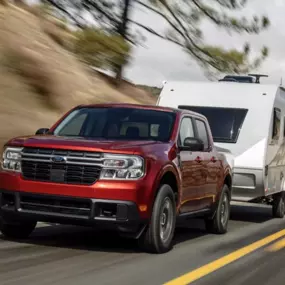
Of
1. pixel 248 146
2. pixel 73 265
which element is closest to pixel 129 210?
pixel 73 265

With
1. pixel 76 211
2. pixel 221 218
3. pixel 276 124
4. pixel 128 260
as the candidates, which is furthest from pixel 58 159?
pixel 276 124

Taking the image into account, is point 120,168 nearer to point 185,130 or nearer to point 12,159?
point 12,159

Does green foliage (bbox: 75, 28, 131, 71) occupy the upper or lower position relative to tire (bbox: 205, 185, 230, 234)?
upper

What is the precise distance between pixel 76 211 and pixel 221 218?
400 centimetres

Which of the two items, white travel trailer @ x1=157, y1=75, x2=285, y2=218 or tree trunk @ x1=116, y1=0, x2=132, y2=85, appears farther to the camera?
tree trunk @ x1=116, y1=0, x2=132, y2=85

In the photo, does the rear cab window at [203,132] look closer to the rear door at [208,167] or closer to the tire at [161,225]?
the rear door at [208,167]

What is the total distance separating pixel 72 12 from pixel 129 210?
1959 cm

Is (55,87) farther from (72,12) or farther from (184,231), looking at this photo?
(184,231)

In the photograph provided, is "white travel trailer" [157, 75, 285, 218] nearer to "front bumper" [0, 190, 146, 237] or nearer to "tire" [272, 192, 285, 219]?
"tire" [272, 192, 285, 219]

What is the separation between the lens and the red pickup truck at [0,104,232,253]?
8719 millimetres

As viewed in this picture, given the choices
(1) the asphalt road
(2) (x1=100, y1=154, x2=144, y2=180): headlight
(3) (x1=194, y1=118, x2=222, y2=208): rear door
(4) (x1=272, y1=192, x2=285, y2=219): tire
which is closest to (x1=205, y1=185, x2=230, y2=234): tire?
(1) the asphalt road

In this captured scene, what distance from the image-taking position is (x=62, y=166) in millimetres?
8914

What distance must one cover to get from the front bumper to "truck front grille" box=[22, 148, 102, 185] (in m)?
0.22

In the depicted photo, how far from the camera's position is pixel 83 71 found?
2814 centimetres
